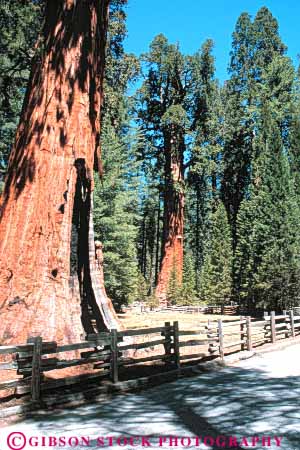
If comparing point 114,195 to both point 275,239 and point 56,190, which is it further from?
point 56,190

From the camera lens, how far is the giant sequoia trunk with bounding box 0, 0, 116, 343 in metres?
8.76

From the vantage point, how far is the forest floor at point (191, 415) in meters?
5.22

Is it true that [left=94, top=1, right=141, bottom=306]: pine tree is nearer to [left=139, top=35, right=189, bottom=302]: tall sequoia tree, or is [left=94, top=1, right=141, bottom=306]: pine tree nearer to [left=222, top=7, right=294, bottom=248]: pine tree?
[left=139, top=35, right=189, bottom=302]: tall sequoia tree

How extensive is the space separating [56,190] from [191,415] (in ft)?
17.8

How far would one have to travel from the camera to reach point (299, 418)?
5707 millimetres

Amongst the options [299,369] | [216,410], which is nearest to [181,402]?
[216,410]

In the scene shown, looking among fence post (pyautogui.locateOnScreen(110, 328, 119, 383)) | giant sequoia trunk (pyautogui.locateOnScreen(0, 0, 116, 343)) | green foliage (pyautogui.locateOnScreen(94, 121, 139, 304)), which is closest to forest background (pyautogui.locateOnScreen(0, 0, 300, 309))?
green foliage (pyautogui.locateOnScreen(94, 121, 139, 304))

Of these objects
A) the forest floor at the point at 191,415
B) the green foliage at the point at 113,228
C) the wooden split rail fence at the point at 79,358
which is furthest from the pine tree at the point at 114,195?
the forest floor at the point at 191,415

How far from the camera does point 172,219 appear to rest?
3778 cm

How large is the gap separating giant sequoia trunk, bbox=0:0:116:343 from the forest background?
1162cm

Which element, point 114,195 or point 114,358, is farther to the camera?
point 114,195

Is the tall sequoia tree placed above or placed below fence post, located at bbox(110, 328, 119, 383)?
above

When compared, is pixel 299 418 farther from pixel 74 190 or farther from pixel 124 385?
pixel 74 190

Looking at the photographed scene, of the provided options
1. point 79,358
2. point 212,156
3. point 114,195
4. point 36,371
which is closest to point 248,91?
point 212,156
